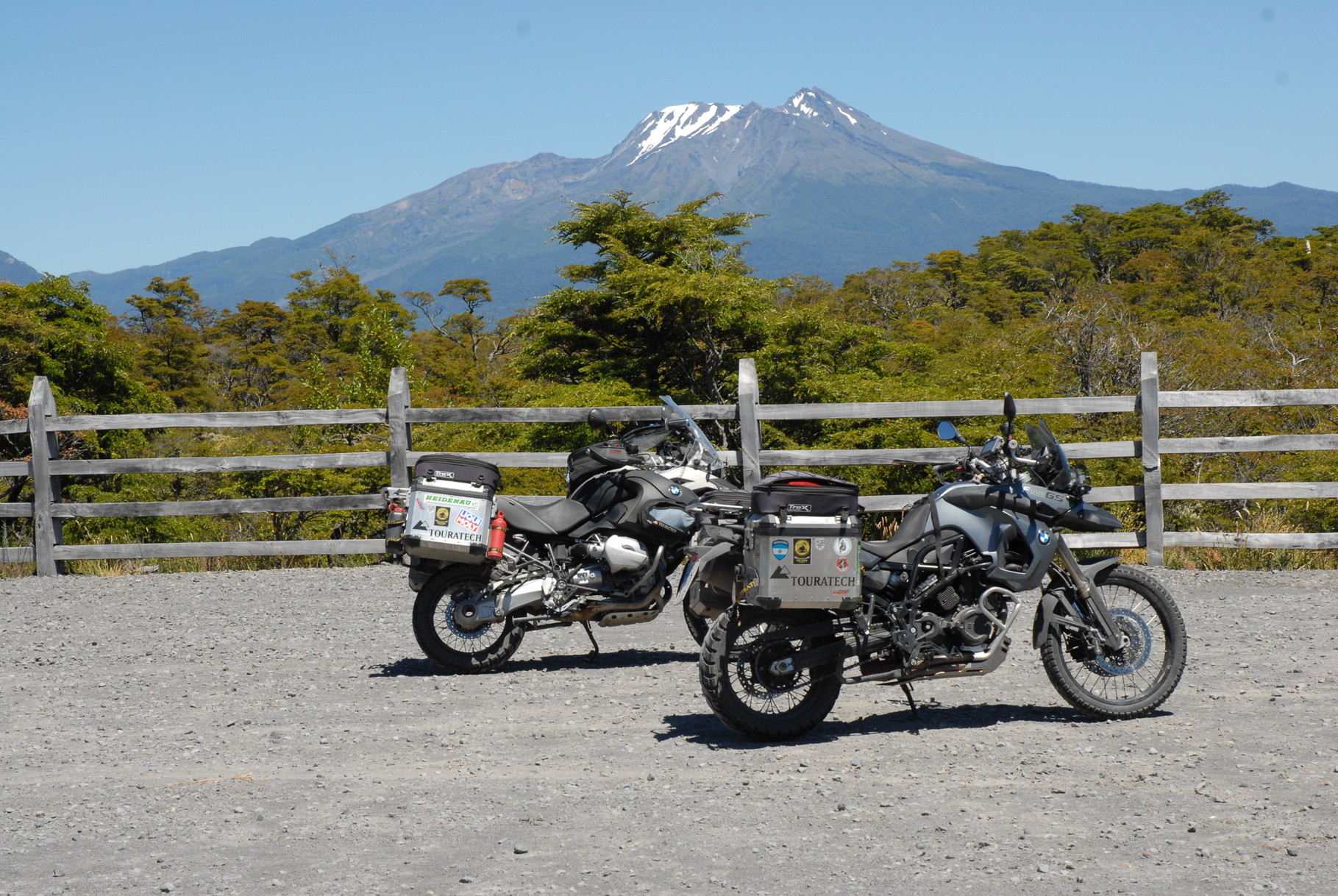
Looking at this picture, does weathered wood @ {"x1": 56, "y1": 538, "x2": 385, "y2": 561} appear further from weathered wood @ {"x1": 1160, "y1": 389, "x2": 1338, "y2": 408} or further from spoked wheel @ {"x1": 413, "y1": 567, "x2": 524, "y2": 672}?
weathered wood @ {"x1": 1160, "y1": 389, "x2": 1338, "y2": 408}

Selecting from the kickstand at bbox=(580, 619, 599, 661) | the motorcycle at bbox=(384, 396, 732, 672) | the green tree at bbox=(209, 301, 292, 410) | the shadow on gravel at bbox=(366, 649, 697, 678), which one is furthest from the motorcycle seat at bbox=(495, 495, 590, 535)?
the green tree at bbox=(209, 301, 292, 410)

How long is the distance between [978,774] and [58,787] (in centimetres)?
342

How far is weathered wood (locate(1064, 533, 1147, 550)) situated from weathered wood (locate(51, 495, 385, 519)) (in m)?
5.56

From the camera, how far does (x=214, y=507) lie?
965cm

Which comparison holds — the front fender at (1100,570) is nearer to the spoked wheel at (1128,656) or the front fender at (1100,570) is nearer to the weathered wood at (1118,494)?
the spoked wheel at (1128,656)

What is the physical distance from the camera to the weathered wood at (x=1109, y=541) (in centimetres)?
905

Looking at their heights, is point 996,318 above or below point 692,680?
above

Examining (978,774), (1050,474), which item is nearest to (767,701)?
(978,774)

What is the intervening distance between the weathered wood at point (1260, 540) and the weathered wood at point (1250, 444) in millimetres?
670

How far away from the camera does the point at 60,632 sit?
7656 millimetres

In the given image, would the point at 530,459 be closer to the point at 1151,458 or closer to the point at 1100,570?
the point at 1151,458

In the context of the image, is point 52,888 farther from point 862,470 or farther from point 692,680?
point 862,470

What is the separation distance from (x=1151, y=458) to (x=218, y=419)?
301 inches

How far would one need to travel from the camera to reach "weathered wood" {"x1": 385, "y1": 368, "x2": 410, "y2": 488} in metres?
9.48
